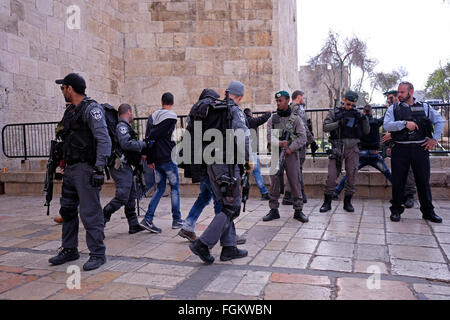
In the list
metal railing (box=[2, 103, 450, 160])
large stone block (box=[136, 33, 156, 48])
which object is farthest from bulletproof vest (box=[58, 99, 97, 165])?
large stone block (box=[136, 33, 156, 48])

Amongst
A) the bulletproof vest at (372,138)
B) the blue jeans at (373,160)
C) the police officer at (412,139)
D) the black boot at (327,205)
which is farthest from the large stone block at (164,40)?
the police officer at (412,139)

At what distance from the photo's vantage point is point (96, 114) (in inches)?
159

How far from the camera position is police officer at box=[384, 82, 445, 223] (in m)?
5.90

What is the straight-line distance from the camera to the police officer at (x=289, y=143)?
610 cm

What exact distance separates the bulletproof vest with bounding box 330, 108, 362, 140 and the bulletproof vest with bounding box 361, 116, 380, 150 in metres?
0.62

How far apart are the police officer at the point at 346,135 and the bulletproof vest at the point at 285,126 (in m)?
0.95

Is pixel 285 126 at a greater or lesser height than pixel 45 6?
lesser

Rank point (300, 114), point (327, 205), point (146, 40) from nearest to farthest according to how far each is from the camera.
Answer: point (300, 114) → point (327, 205) → point (146, 40)

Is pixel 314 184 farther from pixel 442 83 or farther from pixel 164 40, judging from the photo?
pixel 442 83

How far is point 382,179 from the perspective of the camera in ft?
26.5

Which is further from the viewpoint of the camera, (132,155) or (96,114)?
(132,155)

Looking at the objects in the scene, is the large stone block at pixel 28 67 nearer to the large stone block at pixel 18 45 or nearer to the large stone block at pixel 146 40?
the large stone block at pixel 18 45

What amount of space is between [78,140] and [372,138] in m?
5.40

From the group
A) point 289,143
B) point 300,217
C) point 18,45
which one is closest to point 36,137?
point 18,45
